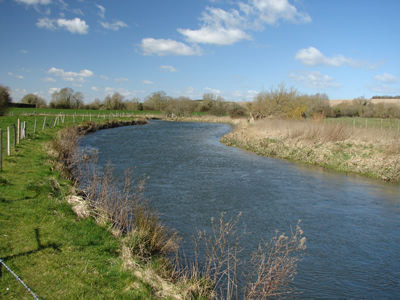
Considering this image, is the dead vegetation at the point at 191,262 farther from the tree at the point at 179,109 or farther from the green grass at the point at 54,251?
the tree at the point at 179,109

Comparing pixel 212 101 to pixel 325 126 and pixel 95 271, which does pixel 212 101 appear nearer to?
pixel 325 126

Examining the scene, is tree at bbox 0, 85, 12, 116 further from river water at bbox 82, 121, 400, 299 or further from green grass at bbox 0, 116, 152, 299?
green grass at bbox 0, 116, 152, 299

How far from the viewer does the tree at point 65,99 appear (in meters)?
87.4

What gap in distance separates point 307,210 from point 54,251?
26.4ft

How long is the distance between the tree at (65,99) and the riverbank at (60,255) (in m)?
85.3

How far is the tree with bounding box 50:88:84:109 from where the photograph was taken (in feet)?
A: 287

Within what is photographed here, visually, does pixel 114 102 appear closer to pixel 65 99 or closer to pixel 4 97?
pixel 65 99

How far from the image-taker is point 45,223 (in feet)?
23.1

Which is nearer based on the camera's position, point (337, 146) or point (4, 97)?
point (337, 146)

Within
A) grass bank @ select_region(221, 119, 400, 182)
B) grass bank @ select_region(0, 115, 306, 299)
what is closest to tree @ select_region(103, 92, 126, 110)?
grass bank @ select_region(221, 119, 400, 182)

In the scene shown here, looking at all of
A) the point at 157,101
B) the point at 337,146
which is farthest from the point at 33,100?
the point at 337,146

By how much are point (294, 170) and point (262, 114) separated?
82.1 feet

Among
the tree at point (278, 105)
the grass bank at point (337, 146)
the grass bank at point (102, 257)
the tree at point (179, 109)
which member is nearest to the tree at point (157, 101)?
the tree at point (179, 109)

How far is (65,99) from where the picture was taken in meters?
88.2
